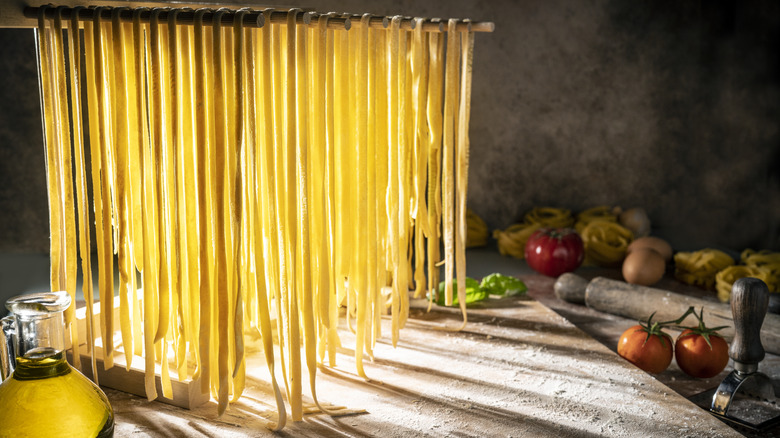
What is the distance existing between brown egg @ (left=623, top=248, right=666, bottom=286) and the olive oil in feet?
9.04

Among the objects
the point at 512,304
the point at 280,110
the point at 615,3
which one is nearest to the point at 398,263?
the point at 280,110

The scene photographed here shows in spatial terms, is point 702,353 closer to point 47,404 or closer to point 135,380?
point 135,380

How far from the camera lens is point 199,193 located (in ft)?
4.99

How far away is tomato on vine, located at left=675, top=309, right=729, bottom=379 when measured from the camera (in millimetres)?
2176

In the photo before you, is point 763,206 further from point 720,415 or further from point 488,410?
point 488,410

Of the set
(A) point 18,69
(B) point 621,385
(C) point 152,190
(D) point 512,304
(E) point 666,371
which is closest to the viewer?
(C) point 152,190

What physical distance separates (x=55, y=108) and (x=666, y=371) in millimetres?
1987

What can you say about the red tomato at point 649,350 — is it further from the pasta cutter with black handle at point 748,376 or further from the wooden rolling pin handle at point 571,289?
the wooden rolling pin handle at point 571,289

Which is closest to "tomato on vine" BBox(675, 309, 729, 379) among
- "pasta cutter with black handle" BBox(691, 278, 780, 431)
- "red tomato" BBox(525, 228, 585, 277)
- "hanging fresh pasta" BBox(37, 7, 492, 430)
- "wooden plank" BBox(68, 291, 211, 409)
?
"pasta cutter with black handle" BBox(691, 278, 780, 431)

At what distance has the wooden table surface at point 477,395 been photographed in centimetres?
160

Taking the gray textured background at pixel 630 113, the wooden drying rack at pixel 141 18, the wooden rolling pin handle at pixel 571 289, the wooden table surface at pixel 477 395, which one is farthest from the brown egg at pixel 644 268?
the wooden drying rack at pixel 141 18

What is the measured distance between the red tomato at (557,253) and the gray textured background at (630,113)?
1.28 metres

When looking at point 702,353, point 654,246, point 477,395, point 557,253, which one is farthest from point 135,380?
point 654,246

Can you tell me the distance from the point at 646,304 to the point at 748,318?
2.99ft
